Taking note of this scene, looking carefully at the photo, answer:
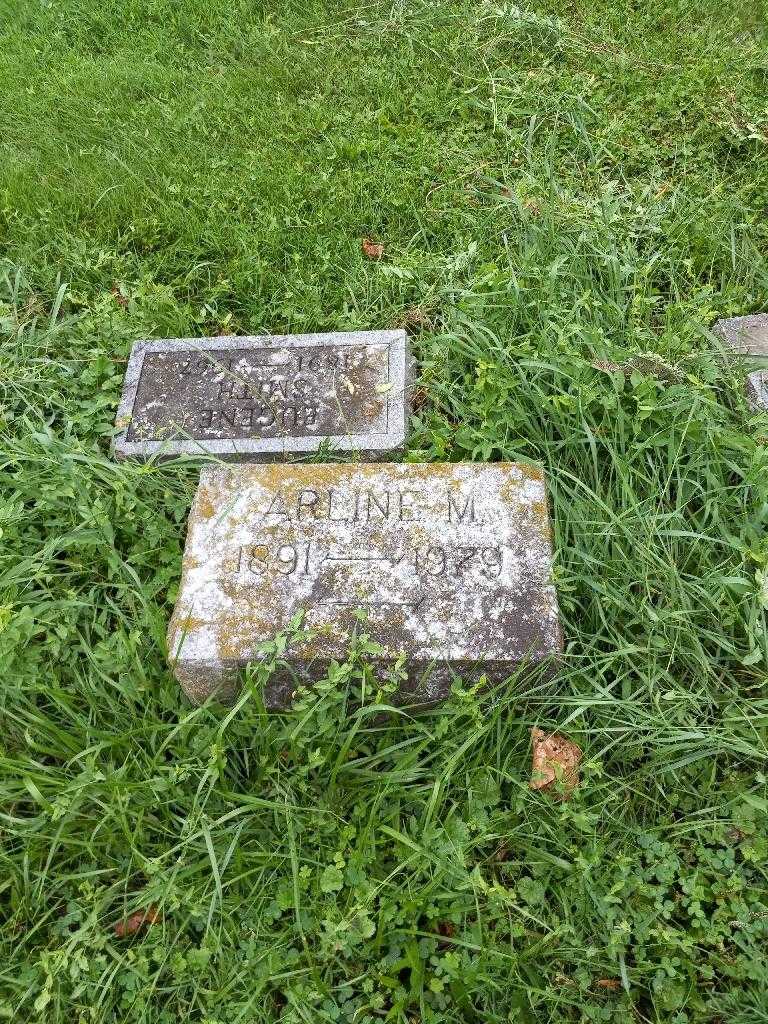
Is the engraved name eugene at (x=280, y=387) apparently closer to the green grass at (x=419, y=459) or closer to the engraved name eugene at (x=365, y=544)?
the green grass at (x=419, y=459)

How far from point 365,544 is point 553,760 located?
0.79m

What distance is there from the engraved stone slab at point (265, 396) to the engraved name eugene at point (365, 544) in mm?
336

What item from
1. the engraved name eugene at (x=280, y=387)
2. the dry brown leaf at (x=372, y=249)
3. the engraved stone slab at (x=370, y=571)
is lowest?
the engraved stone slab at (x=370, y=571)

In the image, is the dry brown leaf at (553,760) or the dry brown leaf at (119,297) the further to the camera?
the dry brown leaf at (119,297)

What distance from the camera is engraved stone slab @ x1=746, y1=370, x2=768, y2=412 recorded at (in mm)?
2486

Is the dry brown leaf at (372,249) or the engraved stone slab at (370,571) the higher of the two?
the dry brown leaf at (372,249)

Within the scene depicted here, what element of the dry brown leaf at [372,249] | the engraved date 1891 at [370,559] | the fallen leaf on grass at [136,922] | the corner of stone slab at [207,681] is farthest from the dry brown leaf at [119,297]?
the fallen leaf on grass at [136,922]

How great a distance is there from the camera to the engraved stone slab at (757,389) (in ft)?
8.16

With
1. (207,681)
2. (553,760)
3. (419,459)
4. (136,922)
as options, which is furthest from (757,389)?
(136,922)

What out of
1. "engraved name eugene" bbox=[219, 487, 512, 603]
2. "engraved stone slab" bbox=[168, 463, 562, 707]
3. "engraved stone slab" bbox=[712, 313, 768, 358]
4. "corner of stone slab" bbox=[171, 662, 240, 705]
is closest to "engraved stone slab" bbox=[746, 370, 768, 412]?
"engraved stone slab" bbox=[712, 313, 768, 358]

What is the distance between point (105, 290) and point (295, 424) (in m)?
1.22

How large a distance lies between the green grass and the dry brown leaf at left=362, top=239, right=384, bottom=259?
54 millimetres

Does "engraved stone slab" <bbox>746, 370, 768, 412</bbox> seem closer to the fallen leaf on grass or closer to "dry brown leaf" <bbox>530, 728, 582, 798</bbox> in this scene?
"dry brown leaf" <bbox>530, 728, 582, 798</bbox>

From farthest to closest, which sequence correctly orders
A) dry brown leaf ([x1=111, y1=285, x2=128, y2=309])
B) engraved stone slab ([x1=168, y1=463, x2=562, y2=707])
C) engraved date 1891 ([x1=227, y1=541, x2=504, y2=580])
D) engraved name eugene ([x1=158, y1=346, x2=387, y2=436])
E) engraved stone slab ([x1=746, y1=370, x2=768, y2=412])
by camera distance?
dry brown leaf ([x1=111, y1=285, x2=128, y2=309])
engraved name eugene ([x1=158, y1=346, x2=387, y2=436])
engraved stone slab ([x1=746, y1=370, x2=768, y2=412])
engraved date 1891 ([x1=227, y1=541, x2=504, y2=580])
engraved stone slab ([x1=168, y1=463, x2=562, y2=707])
